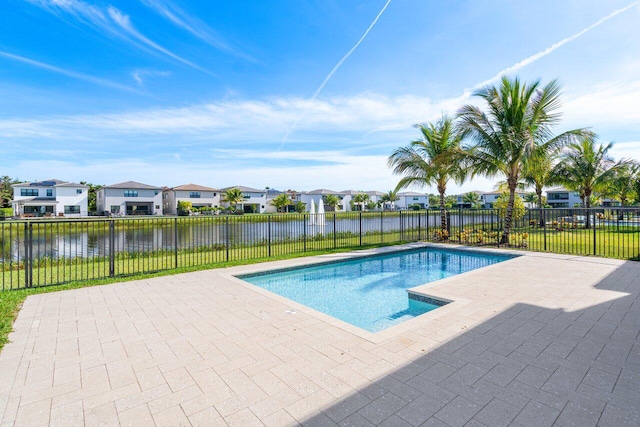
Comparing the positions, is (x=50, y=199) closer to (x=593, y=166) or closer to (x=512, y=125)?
(x=512, y=125)

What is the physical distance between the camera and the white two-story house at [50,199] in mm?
38750

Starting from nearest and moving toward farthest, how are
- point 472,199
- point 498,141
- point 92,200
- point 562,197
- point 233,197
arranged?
1. point 498,141
2. point 92,200
3. point 233,197
4. point 562,197
5. point 472,199

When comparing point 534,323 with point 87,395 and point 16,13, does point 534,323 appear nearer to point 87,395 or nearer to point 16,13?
point 87,395

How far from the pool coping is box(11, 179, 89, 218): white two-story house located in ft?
146

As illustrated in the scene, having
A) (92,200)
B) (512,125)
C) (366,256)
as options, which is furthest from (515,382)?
(92,200)

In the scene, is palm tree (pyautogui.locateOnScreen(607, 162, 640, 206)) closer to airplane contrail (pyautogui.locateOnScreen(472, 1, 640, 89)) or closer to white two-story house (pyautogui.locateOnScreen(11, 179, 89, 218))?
airplane contrail (pyautogui.locateOnScreen(472, 1, 640, 89))

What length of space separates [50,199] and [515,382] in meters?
53.3

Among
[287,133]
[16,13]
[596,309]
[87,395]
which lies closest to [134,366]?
[87,395]

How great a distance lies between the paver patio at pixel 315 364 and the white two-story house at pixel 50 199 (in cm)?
4615

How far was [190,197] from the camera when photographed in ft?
159

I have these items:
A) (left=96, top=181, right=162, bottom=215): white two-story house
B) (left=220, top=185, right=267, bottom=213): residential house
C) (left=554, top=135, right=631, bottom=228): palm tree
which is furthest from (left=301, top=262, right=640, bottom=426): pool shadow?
(left=220, top=185, right=267, bottom=213): residential house

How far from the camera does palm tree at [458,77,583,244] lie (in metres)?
9.92

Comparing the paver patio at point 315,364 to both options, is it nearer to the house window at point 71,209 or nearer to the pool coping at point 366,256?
the pool coping at point 366,256

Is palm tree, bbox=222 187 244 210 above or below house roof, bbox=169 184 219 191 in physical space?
below
